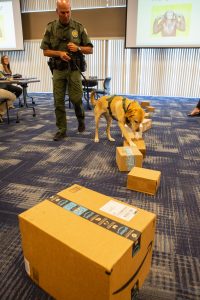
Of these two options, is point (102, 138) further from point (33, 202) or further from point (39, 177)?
point (33, 202)

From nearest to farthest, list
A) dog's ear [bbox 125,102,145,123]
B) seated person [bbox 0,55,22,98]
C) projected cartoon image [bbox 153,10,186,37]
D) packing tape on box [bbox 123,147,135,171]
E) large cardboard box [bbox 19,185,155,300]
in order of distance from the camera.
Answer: large cardboard box [bbox 19,185,155,300], packing tape on box [bbox 123,147,135,171], dog's ear [bbox 125,102,145,123], seated person [bbox 0,55,22,98], projected cartoon image [bbox 153,10,186,37]

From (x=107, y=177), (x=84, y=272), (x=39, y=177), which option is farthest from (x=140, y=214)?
(x=39, y=177)

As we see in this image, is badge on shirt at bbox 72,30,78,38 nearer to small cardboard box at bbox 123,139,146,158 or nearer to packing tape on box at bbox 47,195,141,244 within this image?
small cardboard box at bbox 123,139,146,158

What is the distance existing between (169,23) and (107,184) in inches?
229

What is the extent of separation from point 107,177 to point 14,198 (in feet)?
2.30

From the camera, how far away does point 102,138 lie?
9.10 ft

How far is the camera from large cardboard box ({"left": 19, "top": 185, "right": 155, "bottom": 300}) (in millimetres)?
629

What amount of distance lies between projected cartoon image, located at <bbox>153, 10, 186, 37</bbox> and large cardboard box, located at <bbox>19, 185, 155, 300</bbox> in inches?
249

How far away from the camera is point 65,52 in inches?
98.0

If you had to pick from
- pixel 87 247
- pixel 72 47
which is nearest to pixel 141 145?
pixel 72 47

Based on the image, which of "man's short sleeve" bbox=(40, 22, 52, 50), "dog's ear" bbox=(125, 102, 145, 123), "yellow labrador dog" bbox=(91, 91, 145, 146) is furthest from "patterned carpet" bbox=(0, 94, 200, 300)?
"man's short sleeve" bbox=(40, 22, 52, 50)

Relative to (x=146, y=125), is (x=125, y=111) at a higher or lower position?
higher

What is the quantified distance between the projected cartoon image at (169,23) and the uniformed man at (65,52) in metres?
4.24

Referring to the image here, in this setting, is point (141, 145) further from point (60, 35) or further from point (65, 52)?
point (60, 35)
